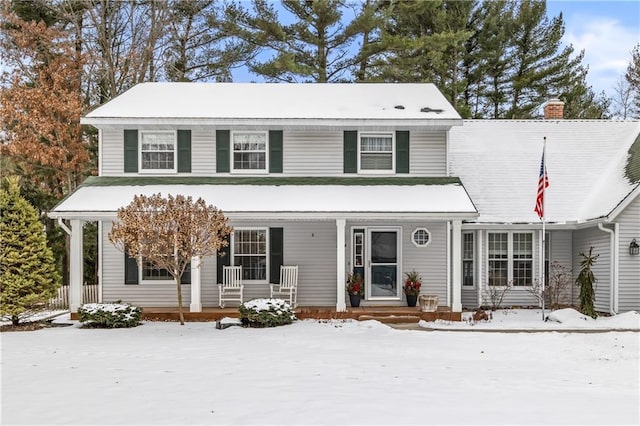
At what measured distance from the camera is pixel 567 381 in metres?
8.51

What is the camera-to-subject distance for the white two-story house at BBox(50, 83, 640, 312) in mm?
14500

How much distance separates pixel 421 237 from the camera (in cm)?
1538

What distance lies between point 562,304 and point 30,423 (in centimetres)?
1331

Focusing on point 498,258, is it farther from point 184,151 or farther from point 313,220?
point 184,151

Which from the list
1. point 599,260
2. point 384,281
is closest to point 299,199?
point 384,281

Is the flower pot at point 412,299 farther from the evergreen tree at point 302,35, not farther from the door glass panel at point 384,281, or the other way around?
the evergreen tree at point 302,35

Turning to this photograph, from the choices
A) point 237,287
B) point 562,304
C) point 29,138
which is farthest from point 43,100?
point 562,304

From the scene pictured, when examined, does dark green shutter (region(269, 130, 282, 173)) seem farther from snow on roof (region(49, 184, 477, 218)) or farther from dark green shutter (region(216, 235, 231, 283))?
dark green shutter (region(216, 235, 231, 283))

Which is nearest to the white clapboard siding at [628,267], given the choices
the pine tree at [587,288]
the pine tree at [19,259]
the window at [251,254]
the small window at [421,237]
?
the pine tree at [587,288]

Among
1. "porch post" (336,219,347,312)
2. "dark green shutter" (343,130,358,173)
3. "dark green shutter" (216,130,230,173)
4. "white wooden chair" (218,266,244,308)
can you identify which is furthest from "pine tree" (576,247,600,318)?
"dark green shutter" (216,130,230,173)

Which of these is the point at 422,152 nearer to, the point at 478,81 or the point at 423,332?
the point at 423,332

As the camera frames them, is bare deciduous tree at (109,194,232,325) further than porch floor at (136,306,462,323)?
No

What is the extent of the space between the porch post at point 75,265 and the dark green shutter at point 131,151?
2.25 m

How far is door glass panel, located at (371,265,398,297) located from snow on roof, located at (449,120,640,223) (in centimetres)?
276
